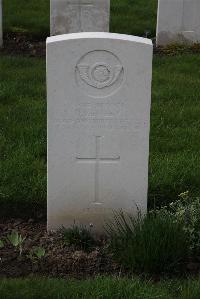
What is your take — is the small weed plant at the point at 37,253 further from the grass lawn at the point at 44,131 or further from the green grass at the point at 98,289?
the grass lawn at the point at 44,131

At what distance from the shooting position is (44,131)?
620 centimetres

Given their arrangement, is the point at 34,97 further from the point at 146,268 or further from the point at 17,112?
the point at 146,268

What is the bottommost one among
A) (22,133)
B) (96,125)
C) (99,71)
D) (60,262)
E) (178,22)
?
(60,262)

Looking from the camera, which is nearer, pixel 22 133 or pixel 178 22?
pixel 22 133

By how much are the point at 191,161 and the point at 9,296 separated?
228 cm

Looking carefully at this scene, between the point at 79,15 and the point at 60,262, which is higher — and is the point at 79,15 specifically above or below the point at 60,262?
above

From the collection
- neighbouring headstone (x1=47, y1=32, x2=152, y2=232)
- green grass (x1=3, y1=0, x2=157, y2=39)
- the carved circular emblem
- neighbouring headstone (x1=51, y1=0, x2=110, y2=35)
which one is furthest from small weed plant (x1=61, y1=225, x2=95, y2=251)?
green grass (x1=3, y1=0, x2=157, y2=39)

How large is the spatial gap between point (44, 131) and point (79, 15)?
156 inches

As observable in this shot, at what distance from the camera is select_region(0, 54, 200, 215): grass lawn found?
511 centimetres

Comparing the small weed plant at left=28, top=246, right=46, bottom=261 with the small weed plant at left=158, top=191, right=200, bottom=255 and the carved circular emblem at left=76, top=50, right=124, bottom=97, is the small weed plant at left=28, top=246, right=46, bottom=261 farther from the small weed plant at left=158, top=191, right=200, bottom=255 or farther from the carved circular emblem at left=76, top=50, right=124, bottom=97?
the carved circular emblem at left=76, top=50, right=124, bottom=97

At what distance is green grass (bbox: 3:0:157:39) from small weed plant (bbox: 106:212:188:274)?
6615 mm

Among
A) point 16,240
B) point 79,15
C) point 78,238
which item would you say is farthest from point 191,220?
point 79,15

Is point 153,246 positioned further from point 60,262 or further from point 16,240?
point 16,240

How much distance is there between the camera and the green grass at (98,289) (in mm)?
3658
